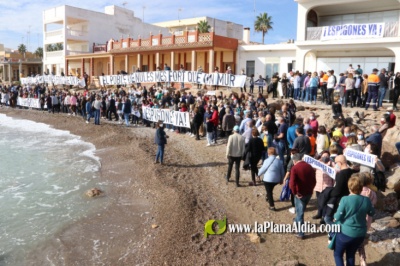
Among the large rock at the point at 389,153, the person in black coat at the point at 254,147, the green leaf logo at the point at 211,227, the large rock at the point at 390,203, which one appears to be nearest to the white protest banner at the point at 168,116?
the person in black coat at the point at 254,147

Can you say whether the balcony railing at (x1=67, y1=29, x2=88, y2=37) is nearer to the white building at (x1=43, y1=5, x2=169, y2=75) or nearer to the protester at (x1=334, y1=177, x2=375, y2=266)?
the white building at (x1=43, y1=5, x2=169, y2=75)

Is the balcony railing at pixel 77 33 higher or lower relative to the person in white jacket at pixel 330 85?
higher

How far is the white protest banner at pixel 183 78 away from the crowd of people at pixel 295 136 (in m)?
1.91

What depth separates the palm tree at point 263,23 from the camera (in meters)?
50.1

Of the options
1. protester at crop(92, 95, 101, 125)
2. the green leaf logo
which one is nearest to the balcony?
protester at crop(92, 95, 101, 125)

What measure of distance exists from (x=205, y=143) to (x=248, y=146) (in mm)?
6206

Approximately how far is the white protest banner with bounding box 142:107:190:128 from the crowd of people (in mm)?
328

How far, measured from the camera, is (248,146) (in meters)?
9.91

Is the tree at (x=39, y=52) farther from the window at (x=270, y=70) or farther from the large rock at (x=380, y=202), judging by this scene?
the large rock at (x=380, y=202)

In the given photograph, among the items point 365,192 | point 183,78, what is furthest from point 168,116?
point 365,192

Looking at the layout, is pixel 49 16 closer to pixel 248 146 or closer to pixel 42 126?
pixel 42 126

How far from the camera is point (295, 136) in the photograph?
10.5 metres

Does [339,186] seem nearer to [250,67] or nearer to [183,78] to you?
[183,78]

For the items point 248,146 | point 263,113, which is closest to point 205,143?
point 263,113
